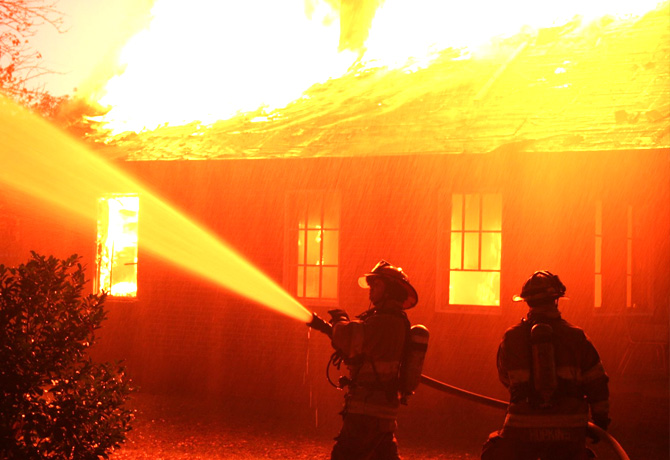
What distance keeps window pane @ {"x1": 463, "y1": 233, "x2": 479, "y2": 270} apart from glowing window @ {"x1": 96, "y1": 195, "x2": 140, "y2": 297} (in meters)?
5.33

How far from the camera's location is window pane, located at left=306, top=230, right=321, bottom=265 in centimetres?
1344

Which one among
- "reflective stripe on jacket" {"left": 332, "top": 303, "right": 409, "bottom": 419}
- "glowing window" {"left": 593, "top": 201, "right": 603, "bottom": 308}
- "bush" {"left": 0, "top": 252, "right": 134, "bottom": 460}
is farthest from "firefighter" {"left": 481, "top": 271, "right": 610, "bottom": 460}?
"glowing window" {"left": 593, "top": 201, "right": 603, "bottom": 308}

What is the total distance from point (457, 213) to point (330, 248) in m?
2.33

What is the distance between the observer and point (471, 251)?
43.3 feet

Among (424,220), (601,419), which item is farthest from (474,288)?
(601,419)

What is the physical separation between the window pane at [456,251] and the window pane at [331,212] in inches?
67.6

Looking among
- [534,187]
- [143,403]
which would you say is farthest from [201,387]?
[534,187]

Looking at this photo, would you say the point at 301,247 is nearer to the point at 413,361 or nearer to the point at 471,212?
the point at 471,212

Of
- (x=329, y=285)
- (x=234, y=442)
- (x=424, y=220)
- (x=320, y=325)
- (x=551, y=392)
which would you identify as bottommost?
(x=234, y=442)

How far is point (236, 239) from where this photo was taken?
13273mm

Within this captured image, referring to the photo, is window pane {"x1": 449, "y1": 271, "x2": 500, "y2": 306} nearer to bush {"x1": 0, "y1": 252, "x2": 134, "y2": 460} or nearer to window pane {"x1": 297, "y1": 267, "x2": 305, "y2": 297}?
window pane {"x1": 297, "y1": 267, "x2": 305, "y2": 297}

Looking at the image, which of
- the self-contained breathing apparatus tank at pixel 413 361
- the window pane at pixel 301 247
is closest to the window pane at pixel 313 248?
the window pane at pixel 301 247

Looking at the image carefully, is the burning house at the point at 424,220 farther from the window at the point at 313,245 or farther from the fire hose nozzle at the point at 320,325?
the fire hose nozzle at the point at 320,325

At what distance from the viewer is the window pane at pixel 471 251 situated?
43.1 feet
